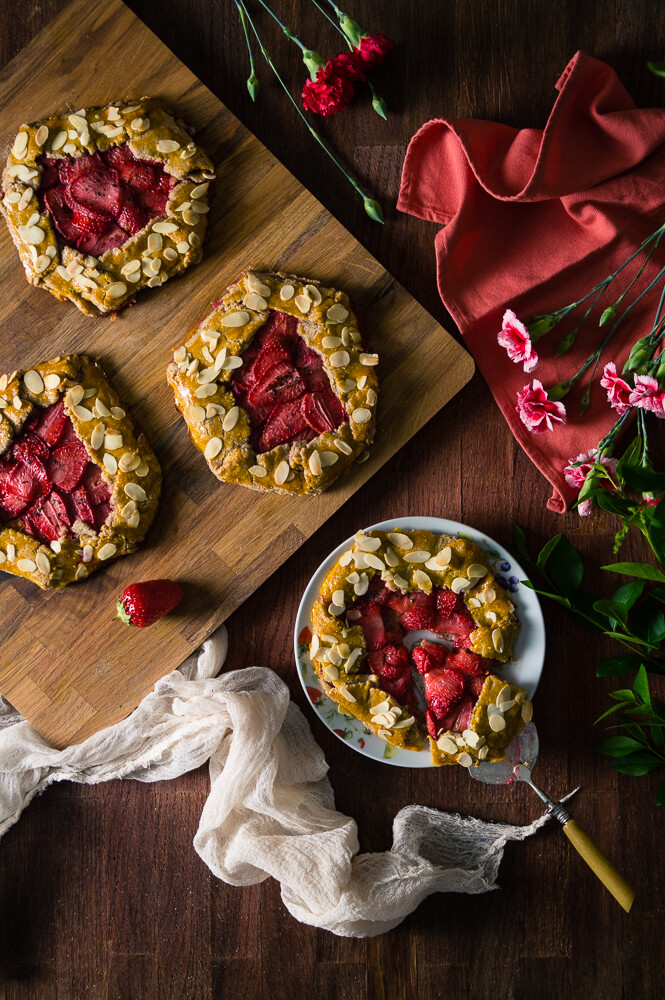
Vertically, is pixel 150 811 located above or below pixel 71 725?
below

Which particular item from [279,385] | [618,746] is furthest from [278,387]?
[618,746]

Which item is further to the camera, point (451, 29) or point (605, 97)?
point (451, 29)

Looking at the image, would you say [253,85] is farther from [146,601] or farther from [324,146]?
[146,601]

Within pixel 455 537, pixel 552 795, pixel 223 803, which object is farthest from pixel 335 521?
pixel 552 795

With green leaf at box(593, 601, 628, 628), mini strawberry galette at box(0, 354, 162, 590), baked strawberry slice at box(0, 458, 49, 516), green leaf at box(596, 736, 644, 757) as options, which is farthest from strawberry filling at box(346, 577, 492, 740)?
baked strawberry slice at box(0, 458, 49, 516)

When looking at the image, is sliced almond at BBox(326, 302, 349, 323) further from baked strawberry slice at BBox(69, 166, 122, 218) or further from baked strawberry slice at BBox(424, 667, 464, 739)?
baked strawberry slice at BBox(424, 667, 464, 739)

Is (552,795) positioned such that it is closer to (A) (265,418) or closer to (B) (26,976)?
(A) (265,418)

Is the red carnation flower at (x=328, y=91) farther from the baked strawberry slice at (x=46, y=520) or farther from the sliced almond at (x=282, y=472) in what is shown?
the baked strawberry slice at (x=46, y=520)
